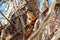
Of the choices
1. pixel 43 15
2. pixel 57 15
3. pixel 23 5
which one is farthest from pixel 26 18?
pixel 43 15

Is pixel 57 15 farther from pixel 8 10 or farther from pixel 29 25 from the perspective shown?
pixel 8 10

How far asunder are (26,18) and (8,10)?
2.49 feet

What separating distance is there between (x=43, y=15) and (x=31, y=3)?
2.15 metres

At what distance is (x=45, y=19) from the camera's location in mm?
3570

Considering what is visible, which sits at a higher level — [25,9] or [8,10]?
[8,10]

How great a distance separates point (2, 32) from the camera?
20.9ft

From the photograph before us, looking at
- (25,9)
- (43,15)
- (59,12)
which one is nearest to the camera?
(43,15)

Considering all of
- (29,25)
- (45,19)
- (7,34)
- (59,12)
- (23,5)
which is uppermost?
(23,5)

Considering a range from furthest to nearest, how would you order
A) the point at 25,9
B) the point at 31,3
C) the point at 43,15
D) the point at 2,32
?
the point at 25,9 < the point at 2,32 < the point at 31,3 < the point at 43,15

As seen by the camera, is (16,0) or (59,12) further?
(16,0)

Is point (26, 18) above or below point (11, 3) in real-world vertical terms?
below

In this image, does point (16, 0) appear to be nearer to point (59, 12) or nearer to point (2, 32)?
point (2, 32)

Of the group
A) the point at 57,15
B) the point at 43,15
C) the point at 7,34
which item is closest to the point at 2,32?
the point at 7,34

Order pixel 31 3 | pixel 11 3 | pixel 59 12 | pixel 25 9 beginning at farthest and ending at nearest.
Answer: pixel 11 3, pixel 25 9, pixel 31 3, pixel 59 12
